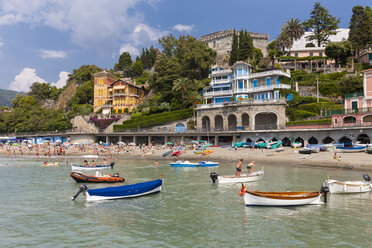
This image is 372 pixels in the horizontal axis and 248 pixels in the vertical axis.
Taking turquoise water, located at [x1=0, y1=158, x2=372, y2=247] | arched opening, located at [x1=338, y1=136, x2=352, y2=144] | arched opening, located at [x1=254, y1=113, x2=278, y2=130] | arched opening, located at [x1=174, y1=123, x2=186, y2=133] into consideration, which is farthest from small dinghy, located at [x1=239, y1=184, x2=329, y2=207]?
arched opening, located at [x1=174, y1=123, x2=186, y2=133]

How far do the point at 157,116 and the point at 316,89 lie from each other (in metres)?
35.8

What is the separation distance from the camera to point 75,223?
16.6 m

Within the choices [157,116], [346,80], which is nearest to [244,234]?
[346,80]

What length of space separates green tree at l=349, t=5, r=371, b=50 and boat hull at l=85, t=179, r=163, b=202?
71992 millimetres

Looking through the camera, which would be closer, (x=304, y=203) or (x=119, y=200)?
(x=304, y=203)

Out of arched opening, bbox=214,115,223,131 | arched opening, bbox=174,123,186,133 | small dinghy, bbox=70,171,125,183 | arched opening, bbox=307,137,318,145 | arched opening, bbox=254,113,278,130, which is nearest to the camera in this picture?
small dinghy, bbox=70,171,125,183

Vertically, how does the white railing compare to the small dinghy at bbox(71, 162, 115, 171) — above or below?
above

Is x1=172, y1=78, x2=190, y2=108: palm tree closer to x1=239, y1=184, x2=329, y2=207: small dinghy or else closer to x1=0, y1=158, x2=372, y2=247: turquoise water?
x1=0, y1=158, x2=372, y2=247: turquoise water

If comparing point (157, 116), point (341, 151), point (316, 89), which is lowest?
point (341, 151)

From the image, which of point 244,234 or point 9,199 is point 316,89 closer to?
point 244,234

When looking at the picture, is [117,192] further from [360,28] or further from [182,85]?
→ [360,28]

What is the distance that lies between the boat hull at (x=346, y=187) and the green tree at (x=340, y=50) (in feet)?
175

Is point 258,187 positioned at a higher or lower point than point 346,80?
lower

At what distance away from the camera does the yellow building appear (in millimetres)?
86625
